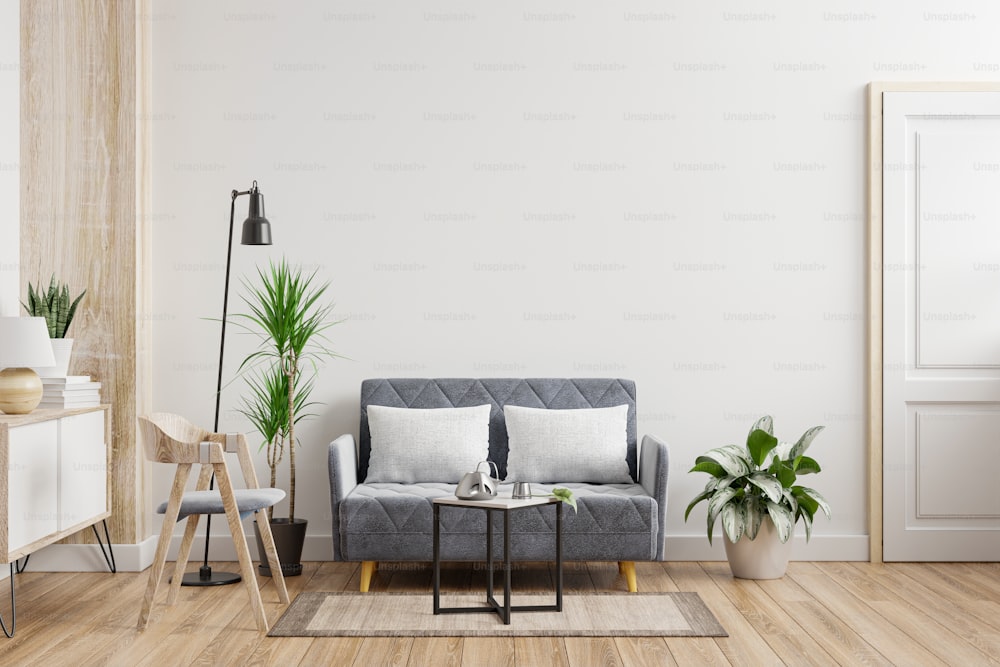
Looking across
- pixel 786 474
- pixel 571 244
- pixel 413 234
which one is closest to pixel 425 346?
pixel 413 234

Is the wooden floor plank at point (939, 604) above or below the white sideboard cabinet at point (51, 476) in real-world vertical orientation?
below

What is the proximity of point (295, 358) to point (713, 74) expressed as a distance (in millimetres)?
2585

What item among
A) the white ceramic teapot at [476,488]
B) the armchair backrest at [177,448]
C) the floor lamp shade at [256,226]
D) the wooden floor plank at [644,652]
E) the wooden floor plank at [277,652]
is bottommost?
the wooden floor plank at [277,652]

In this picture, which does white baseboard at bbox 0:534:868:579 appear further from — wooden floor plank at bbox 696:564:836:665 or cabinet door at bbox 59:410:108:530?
cabinet door at bbox 59:410:108:530

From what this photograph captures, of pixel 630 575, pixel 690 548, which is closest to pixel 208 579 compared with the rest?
pixel 630 575

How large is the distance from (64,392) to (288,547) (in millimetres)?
1222

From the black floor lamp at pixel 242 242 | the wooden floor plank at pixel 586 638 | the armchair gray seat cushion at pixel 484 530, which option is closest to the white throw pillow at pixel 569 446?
the armchair gray seat cushion at pixel 484 530

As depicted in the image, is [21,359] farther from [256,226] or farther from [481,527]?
[481,527]

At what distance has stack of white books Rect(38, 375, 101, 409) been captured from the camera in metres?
4.05

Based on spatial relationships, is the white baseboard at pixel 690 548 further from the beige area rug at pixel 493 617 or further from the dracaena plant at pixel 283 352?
the beige area rug at pixel 493 617

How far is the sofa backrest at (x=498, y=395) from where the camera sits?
464 centimetres

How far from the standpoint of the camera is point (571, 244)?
4.87 m

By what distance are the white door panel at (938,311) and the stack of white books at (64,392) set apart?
3.87m

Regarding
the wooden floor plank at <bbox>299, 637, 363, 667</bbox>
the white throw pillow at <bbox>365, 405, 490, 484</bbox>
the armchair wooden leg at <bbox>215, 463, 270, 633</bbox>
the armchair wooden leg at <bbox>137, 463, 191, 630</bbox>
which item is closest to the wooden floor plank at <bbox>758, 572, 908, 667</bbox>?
the white throw pillow at <bbox>365, 405, 490, 484</bbox>
